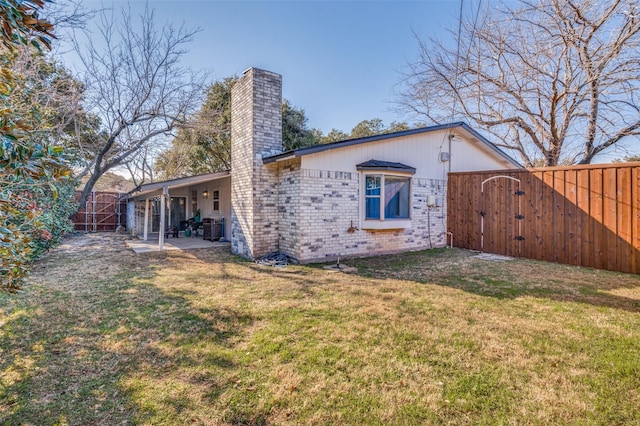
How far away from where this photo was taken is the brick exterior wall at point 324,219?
7355 millimetres

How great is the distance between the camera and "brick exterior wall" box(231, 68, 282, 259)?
7.96 m

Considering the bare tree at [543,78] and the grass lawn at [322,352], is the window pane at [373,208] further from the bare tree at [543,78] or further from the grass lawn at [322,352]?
the bare tree at [543,78]

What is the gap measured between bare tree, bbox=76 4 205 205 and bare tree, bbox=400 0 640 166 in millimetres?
9097

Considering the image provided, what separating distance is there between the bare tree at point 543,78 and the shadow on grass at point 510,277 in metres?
5.81

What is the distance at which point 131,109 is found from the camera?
1173cm

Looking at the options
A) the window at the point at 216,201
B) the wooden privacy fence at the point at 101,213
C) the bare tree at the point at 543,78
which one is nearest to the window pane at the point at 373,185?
the bare tree at the point at 543,78

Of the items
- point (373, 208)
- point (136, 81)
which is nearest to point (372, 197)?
point (373, 208)

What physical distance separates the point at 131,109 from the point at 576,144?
1727 centimetres

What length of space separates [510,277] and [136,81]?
13723 millimetres

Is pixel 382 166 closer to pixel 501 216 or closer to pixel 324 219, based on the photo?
pixel 324 219

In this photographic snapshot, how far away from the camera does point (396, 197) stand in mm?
8641

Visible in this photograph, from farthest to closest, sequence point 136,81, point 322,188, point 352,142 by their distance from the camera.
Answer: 1. point 136,81
2. point 352,142
3. point 322,188

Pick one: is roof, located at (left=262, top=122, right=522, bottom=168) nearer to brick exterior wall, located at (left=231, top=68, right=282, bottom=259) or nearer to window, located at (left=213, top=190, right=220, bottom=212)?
brick exterior wall, located at (left=231, top=68, right=282, bottom=259)

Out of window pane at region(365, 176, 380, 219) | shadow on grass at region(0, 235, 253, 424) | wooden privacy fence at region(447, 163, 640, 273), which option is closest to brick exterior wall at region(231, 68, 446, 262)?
window pane at region(365, 176, 380, 219)
